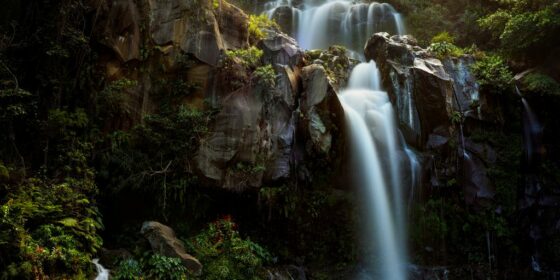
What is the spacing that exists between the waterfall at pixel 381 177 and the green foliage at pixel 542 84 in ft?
14.7

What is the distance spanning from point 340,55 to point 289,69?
3336 mm

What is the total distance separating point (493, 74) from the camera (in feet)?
45.3

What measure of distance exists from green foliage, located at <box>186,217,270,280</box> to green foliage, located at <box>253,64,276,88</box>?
3944mm

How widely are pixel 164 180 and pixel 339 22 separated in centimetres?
1341

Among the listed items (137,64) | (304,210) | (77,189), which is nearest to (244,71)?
(137,64)

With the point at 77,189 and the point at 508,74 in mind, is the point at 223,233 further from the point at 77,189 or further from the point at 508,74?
the point at 508,74

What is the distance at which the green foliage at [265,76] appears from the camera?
461 inches

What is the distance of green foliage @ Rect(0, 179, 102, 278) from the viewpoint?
7039 millimetres

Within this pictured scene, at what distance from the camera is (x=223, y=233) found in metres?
10.6

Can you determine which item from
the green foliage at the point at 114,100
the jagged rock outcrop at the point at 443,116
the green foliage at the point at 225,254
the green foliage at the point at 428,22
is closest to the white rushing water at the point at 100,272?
the green foliage at the point at 225,254

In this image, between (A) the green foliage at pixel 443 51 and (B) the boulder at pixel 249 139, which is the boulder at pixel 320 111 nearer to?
(B) the boulder at pixel 249 139

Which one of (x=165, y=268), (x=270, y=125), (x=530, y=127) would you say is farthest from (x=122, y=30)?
(x=530, y=127)

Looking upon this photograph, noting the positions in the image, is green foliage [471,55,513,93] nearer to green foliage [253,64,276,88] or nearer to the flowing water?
the flowing water

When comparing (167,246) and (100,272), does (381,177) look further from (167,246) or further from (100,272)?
(100,272)
